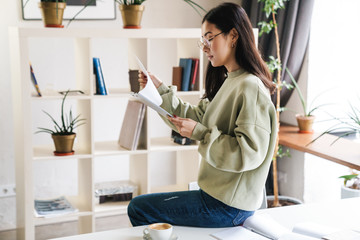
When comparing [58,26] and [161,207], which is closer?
[161,207]

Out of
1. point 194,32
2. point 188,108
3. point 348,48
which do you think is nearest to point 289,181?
point 348,48

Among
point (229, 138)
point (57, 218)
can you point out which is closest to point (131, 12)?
point (57, 218)

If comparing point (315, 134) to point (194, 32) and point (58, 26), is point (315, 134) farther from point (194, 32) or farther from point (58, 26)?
point (58, 26)

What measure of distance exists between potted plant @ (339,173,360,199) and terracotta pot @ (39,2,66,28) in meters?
1.84

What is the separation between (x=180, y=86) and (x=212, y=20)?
123cm

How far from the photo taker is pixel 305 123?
3.41 meters

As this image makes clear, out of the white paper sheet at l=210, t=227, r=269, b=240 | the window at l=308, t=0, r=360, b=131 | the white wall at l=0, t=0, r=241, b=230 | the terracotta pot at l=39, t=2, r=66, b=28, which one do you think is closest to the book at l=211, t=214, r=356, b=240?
the white paper sheet at l=210, t=227, r=269, b=240

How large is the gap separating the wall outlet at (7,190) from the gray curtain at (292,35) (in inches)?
77.0

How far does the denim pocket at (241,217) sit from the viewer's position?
6.07 ft

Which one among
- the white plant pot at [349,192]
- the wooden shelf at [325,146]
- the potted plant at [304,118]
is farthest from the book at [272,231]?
the potted plant at [304,118]

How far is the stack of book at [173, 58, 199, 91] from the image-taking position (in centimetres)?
299

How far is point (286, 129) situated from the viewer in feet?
11.8

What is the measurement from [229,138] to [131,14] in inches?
53.1

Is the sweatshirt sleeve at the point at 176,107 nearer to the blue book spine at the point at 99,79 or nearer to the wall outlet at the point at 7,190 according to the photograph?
the blue book spine at the point at 99,79
